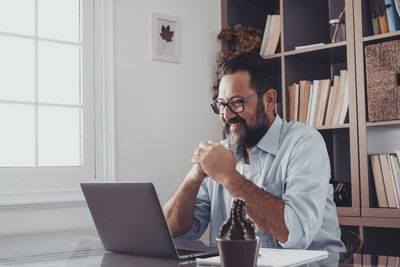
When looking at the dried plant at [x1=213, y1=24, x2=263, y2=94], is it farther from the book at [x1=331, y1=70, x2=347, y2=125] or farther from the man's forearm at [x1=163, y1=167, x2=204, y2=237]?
the man's forearm at [x1=163, y1=167, x2=204, y2=237]

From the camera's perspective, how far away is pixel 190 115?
10.5 feet

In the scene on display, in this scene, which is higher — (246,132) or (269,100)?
(269,100)

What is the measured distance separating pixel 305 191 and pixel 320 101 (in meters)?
1.25

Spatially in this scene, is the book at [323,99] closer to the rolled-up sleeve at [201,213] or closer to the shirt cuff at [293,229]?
the rolled-up sleeve at [201,213]

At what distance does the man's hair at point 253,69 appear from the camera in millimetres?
2254

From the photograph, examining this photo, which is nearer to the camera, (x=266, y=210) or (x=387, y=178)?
(x=266, y=210)

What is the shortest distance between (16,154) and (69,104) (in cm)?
37

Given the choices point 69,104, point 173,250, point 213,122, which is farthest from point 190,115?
point 173,250

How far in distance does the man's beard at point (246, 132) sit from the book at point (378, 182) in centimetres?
81

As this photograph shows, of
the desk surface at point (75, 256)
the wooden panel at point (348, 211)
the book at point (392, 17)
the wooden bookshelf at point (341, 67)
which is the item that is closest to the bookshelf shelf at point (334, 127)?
the wooden bookshelf at point (341, 67)

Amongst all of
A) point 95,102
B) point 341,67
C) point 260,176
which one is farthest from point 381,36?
point 95,102

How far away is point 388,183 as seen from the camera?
→ 2.74 metres

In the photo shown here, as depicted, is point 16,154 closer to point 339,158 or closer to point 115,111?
point 115,111

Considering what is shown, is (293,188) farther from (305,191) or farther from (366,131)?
(366,131)
